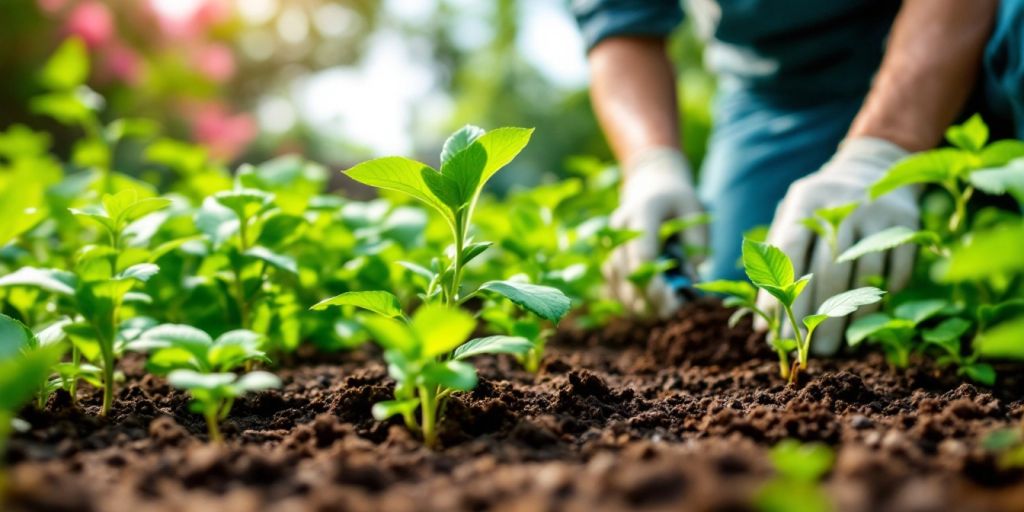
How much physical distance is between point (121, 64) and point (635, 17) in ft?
10.3

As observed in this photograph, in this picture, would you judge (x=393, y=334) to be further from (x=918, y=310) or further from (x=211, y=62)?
(x=211, y=62)

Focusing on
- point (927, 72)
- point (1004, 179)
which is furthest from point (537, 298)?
point (927, 72)

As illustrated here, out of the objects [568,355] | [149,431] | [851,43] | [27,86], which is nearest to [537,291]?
[149,431]

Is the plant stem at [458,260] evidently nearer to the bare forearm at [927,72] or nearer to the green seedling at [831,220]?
the green seedling at [831,220]

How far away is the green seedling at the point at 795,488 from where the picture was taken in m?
0.55

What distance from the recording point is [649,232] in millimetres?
2193

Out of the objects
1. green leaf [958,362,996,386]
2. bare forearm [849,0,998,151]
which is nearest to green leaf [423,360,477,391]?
green leaf [958,362,996,386]

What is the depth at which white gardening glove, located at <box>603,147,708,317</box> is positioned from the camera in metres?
2.13

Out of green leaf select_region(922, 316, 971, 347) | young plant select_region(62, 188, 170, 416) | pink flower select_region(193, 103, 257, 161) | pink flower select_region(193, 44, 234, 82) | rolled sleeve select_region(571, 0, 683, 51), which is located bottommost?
green leaf select_region(922, 316, 971, 347)

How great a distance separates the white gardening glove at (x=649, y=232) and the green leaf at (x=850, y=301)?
2.80ft

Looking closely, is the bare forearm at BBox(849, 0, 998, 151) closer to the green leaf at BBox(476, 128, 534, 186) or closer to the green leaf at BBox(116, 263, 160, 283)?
the green leaf at BBox(476, 128, 534, 186)

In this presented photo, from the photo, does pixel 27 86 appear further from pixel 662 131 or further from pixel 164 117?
pixel 662 131

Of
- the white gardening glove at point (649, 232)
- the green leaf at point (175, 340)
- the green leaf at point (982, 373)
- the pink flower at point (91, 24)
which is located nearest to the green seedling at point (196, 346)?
the green leaf at point (175, 340)

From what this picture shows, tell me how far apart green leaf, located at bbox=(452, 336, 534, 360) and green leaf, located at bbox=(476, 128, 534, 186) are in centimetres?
22
